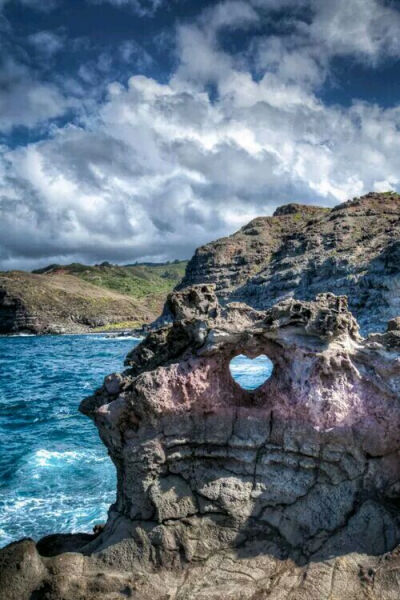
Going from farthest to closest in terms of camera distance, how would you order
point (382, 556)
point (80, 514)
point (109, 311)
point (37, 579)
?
point (109, 311) < point (80, 514) < point (37, 579) < point (382, 556)

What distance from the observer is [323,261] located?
58562 mm

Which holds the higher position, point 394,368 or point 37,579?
point 394,368

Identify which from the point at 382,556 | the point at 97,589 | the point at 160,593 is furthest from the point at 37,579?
the point at 382,556

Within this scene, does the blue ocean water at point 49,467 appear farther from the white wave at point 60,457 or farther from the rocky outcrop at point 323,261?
the rocky outcrop at point 323,261

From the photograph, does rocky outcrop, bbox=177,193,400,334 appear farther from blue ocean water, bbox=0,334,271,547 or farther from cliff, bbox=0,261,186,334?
blue ocean water, bbox=0,334,271,547

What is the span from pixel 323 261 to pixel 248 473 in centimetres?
5649

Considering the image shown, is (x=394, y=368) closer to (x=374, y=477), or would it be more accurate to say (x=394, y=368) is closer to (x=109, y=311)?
(x=374, y=477)

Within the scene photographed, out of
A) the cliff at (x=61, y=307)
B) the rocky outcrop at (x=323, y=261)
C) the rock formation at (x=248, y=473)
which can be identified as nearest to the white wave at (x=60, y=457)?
the rock formation at (x=248, y=473)

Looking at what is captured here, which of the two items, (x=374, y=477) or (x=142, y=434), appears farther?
(x=142, y=434)

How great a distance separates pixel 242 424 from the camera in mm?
5141

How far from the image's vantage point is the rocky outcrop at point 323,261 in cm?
4603

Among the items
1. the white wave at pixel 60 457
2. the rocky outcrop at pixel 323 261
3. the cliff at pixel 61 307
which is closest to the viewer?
the white wave at pixel 60 457

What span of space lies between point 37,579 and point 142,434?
178 centimetres

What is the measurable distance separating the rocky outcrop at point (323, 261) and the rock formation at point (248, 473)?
1484 inches
